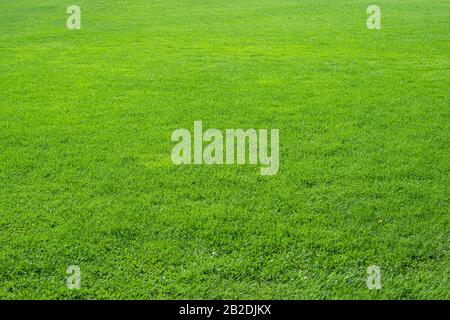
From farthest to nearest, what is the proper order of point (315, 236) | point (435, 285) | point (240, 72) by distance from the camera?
point (240, 72) < point (315, 236) < point (435, 285)

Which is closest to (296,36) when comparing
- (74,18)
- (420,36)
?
(420,36)

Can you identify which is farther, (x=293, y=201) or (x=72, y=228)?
(x=293, y=201)

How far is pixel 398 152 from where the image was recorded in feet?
24.6

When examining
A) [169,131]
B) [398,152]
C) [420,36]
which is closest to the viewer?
[398,152]

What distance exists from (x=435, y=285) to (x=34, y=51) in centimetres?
1383

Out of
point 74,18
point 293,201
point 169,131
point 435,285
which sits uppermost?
point 74,18

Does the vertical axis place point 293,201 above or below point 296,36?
below

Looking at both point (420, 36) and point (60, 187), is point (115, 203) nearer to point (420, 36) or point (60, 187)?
point (60, 187)

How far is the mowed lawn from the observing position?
4.82 meters

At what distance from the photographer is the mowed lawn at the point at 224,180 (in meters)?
4.82

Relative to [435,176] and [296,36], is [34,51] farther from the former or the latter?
[435,176]

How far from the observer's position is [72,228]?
550cm

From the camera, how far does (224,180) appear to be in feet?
21.8

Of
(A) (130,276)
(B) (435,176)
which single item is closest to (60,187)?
(A) (130,276)
